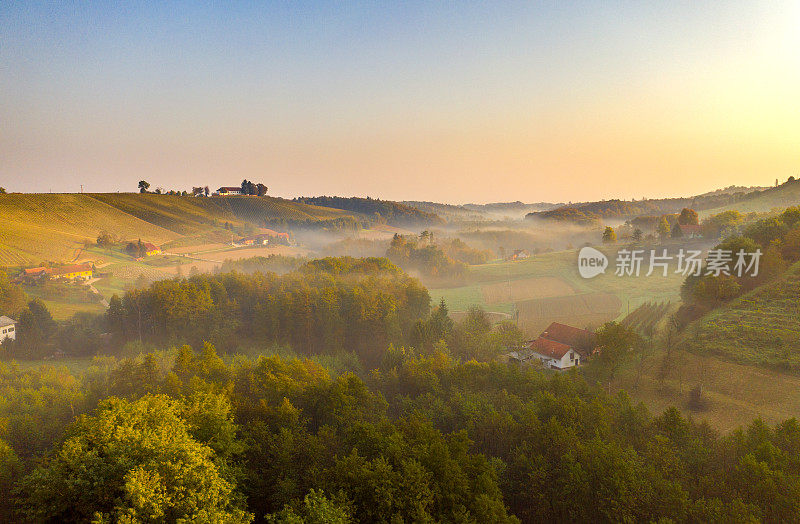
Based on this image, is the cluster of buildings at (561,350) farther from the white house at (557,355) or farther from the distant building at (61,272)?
the distant building at (61,272)

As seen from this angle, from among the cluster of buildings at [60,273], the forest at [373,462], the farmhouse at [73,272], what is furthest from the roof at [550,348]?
the cluster of buildings at [60,273]

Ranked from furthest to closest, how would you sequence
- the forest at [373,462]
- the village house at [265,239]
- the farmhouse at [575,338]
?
the village house at [265,239] → the farmhouse at [575,338] → the forest at [373,462]

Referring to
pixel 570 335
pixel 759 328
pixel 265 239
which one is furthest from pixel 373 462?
pixel 265 239

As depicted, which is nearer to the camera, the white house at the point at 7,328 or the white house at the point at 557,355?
the white house at the point at 557,355

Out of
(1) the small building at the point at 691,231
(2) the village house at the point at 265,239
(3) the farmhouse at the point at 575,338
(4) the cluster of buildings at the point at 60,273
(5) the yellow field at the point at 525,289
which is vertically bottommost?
(3) the farmhouse at the point at 575,338

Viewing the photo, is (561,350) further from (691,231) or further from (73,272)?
(691,231)
